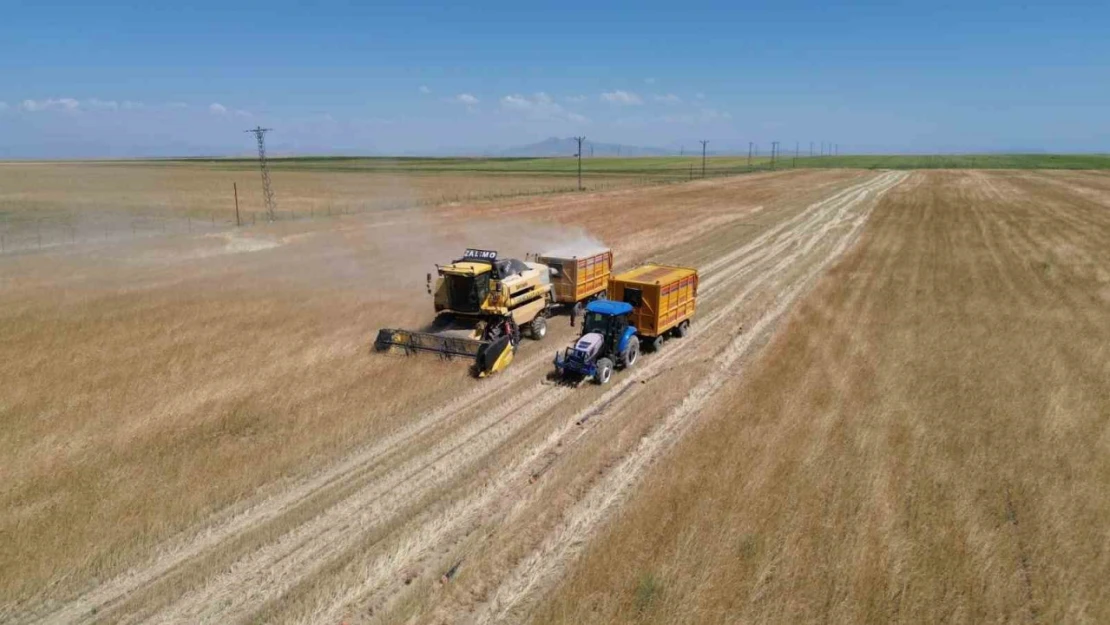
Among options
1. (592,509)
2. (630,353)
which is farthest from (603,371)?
(592,509)

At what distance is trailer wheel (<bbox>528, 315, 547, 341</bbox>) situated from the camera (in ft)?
67.5

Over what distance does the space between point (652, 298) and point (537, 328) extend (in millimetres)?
4245

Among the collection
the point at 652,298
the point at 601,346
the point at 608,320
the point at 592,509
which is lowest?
the point at 592,509

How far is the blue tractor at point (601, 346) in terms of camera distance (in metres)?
16.4

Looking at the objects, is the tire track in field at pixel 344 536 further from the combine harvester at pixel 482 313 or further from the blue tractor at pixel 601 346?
the combine harvester at pixel 482 313

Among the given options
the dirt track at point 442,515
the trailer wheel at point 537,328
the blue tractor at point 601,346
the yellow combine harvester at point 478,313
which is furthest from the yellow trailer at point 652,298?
the yellow combine harvester at point 478,313

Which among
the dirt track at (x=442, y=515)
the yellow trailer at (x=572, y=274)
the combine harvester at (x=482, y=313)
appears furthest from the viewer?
the yellow trailer at (x=572, y=274)

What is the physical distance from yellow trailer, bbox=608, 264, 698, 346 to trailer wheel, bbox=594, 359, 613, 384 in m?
2.51

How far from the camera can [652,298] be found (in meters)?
18.5

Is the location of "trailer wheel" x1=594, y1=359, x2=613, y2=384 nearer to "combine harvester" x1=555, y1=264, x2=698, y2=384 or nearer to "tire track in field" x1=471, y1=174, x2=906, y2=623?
"combine harvester" x1=555, y1=264, x2=698, y2=384

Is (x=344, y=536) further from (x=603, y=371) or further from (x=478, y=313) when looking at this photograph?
(x=478, y=313)

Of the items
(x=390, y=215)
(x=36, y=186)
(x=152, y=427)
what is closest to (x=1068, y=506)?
(x=152, y=427)

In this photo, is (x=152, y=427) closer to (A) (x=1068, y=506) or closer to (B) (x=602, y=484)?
(B) (x=602, y=484)

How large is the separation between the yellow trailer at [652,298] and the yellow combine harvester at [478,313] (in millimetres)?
3045
